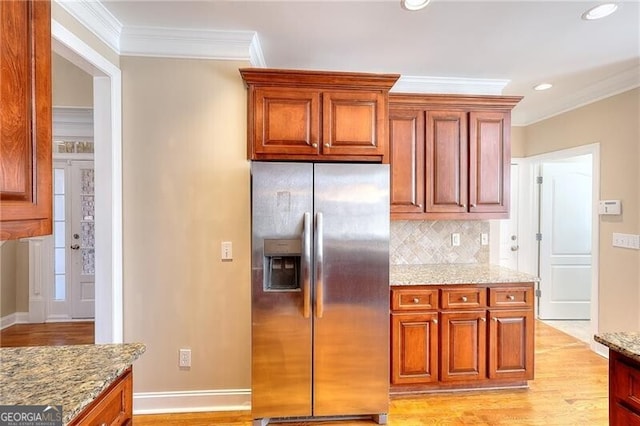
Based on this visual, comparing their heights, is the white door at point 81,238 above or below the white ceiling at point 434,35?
below

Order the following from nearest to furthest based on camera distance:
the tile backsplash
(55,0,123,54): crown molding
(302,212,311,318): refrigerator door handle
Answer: (55,0,123,54): crown molding
(302,212,311,318): refrigerator door handle
the tile backsplash

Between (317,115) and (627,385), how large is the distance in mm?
2044

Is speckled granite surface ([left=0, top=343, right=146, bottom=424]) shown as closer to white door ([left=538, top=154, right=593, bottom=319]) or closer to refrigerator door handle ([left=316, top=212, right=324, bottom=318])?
refrigerator door handle ([left=316, top=212, right=324, bottom=318])

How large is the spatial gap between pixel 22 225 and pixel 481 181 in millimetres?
3004

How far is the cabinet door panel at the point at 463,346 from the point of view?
256 cm

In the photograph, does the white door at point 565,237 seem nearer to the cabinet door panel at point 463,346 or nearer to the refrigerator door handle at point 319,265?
the cabinet door panel at point 463,346

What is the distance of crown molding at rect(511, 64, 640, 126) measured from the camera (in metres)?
2.95

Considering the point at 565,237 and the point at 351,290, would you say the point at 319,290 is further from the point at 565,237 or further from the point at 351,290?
the point at 565,237

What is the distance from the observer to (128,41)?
226 centimetres

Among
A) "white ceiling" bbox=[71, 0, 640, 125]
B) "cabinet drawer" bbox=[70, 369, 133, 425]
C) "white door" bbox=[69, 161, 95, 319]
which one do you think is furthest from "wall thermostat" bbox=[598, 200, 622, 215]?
"white door" bbox=[69, 161, 95, 319]

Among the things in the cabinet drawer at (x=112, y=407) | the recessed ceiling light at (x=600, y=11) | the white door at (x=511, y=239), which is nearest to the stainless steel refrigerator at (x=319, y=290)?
the cabinet drawer at (x=112, y=407)

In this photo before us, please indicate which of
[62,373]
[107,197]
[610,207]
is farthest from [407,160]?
[62,373]

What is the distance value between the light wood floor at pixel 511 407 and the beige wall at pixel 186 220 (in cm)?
23

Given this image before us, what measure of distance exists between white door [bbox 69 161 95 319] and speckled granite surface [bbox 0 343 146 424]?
10.6 ft
